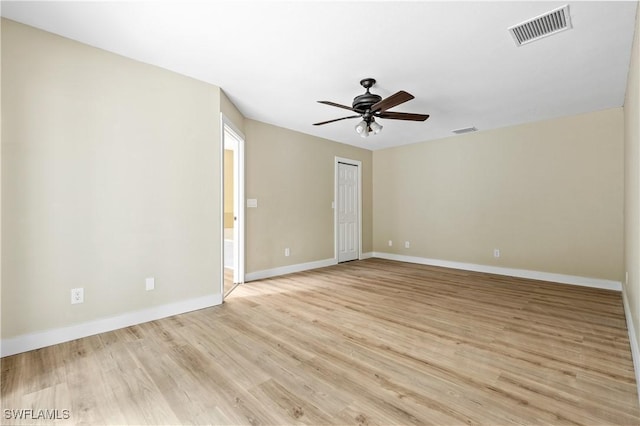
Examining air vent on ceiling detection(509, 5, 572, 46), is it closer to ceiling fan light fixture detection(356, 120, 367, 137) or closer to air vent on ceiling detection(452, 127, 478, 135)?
ceiling fan light fixture detection(356, 120, 367, 137)

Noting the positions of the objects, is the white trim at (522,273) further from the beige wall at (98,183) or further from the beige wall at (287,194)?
the beige wall at (98,183)

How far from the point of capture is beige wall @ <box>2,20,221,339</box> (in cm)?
223

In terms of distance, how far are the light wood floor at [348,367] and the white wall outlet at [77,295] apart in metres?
0.33

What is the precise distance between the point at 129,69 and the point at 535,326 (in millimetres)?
4578

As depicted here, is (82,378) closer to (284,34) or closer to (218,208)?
(218,208)

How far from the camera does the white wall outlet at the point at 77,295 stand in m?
2.45

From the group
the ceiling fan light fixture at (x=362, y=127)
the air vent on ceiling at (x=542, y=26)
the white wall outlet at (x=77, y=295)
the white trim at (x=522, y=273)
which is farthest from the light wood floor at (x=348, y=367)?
the air vent on ceiling at (x=542, y=26)

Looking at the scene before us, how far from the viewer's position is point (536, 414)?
1.56 meters

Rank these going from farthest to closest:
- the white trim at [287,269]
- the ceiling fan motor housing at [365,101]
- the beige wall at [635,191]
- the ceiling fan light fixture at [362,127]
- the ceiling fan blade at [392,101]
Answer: the white trim at [287,269], the ceiling fan light fixture at [362,127], the ceiling fan motor housing at [365,101], the ceiling fan blade at [392,101], the beige wall at [635,191]

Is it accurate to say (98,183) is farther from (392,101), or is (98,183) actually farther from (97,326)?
(392,101)

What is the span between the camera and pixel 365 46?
2.49 m

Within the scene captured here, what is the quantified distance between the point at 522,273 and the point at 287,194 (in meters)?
4.13

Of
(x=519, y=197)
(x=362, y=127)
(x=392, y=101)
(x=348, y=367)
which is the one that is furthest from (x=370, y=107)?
(x=519, y=197)

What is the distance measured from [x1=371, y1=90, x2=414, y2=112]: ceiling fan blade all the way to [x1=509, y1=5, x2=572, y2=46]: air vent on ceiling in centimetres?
88
